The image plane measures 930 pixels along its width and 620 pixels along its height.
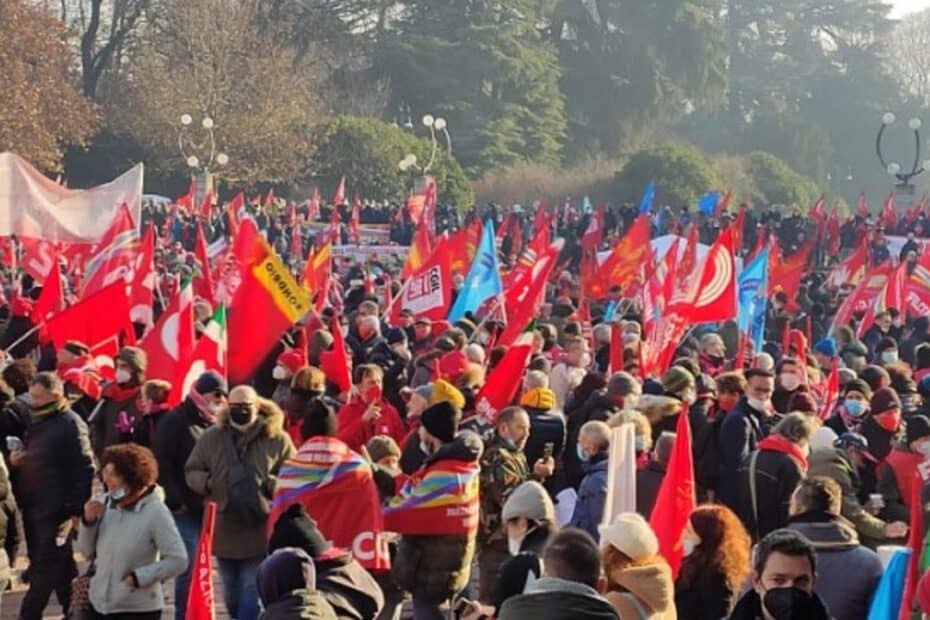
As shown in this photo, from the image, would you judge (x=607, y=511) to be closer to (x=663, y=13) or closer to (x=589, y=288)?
(x=589, y=288)

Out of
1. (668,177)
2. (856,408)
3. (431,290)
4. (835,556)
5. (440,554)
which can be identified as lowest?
(668,177)

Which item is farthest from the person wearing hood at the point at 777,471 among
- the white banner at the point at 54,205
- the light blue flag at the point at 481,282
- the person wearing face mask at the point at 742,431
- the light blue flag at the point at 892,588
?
the white banner at the point at 54,205

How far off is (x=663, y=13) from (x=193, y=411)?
197ft

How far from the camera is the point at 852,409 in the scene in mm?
10430

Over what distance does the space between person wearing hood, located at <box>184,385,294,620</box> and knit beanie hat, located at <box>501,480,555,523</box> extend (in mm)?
1764

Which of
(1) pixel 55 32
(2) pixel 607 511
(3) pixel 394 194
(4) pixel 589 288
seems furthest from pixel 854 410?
(3) pixel 394 194

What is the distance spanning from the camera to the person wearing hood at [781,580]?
5.18 meters

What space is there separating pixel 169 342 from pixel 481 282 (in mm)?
5696

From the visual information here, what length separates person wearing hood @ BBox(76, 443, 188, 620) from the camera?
733 centimetres

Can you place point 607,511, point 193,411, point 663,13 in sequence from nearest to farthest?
point 607,511, point 193,411, point 663,13

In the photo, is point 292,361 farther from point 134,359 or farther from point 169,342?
point 134,359

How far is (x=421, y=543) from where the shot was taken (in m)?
7.95

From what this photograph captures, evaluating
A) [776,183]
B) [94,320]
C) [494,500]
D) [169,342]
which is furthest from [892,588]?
[776,183]

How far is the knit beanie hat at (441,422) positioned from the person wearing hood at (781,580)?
2773 mm
